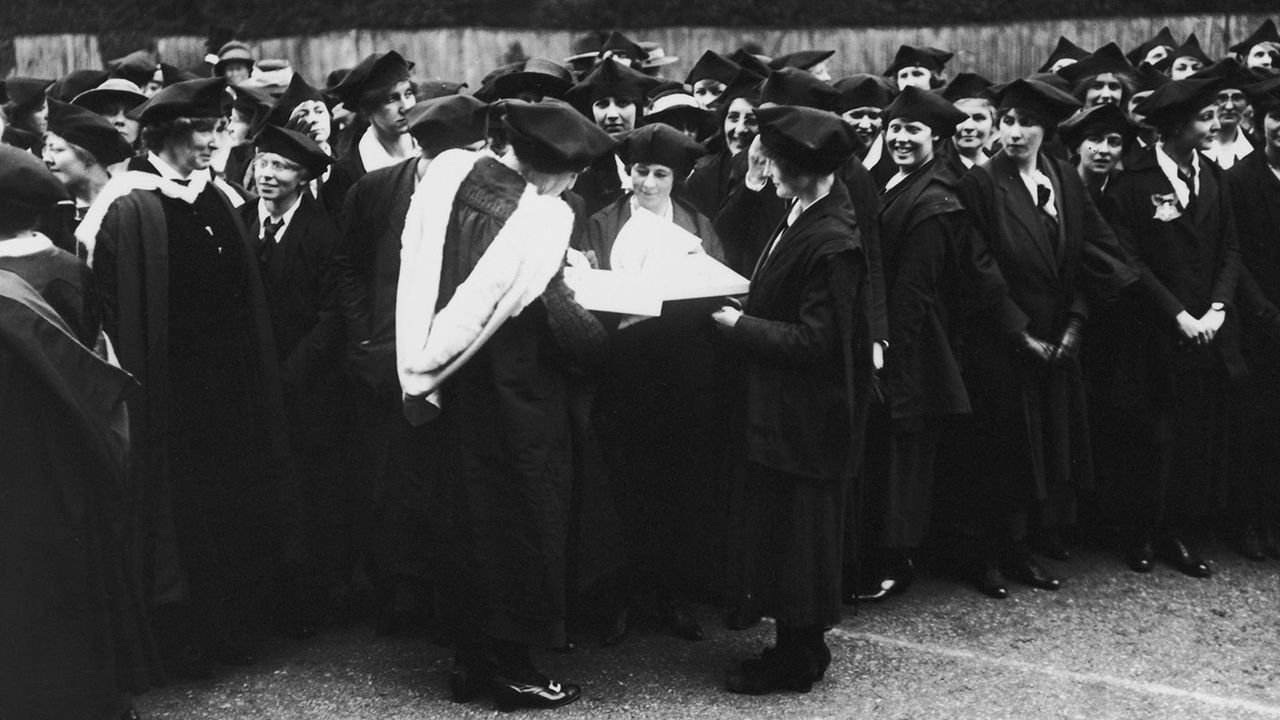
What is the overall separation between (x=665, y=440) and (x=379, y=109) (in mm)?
2016

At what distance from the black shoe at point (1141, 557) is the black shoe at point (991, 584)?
0.70 m

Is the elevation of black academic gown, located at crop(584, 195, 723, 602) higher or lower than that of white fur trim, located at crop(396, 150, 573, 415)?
lower

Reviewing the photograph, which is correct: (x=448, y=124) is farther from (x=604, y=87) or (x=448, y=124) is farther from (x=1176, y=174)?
→ (x=1176, y=174)

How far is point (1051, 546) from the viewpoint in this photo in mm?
6680

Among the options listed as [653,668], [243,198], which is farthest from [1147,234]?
[243,198]

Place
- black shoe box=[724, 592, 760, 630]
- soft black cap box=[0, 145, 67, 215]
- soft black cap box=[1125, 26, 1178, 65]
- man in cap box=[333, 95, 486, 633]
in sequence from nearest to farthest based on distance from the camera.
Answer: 1. soft black cap box=[0, 145, 67, 215]
2. black shoe box=[724, 592, 760, 630]
3. man in cap box=[333, 95, 486, 633]
4. soft black cap box=[1125, 26, 1178, 65]

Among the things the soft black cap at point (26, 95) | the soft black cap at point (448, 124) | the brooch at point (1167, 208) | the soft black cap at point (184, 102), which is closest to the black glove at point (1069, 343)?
the brooch at point (1167, 208)

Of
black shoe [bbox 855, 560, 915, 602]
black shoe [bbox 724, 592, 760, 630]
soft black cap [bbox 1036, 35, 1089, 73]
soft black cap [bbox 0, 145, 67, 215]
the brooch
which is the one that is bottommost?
black shoe [bbox 855, 560, 915, 602]

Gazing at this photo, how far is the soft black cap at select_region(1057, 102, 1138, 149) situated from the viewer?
6797 millimetres

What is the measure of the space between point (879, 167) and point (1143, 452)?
5.98 ft

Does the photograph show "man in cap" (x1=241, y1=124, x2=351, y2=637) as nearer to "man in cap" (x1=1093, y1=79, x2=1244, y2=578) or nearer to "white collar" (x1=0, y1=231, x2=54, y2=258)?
"white collar" (x1=0, y1=231, x2=54, y2=258)

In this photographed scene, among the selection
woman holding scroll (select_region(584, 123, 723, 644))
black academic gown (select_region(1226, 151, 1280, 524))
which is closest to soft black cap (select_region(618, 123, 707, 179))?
woman holding scroll (select_region(584, 123, 723, 644))

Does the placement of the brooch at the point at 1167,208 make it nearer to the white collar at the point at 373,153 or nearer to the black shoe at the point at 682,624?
the black shoe at the point at 682,624

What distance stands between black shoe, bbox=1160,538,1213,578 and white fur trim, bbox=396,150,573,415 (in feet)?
11.3
